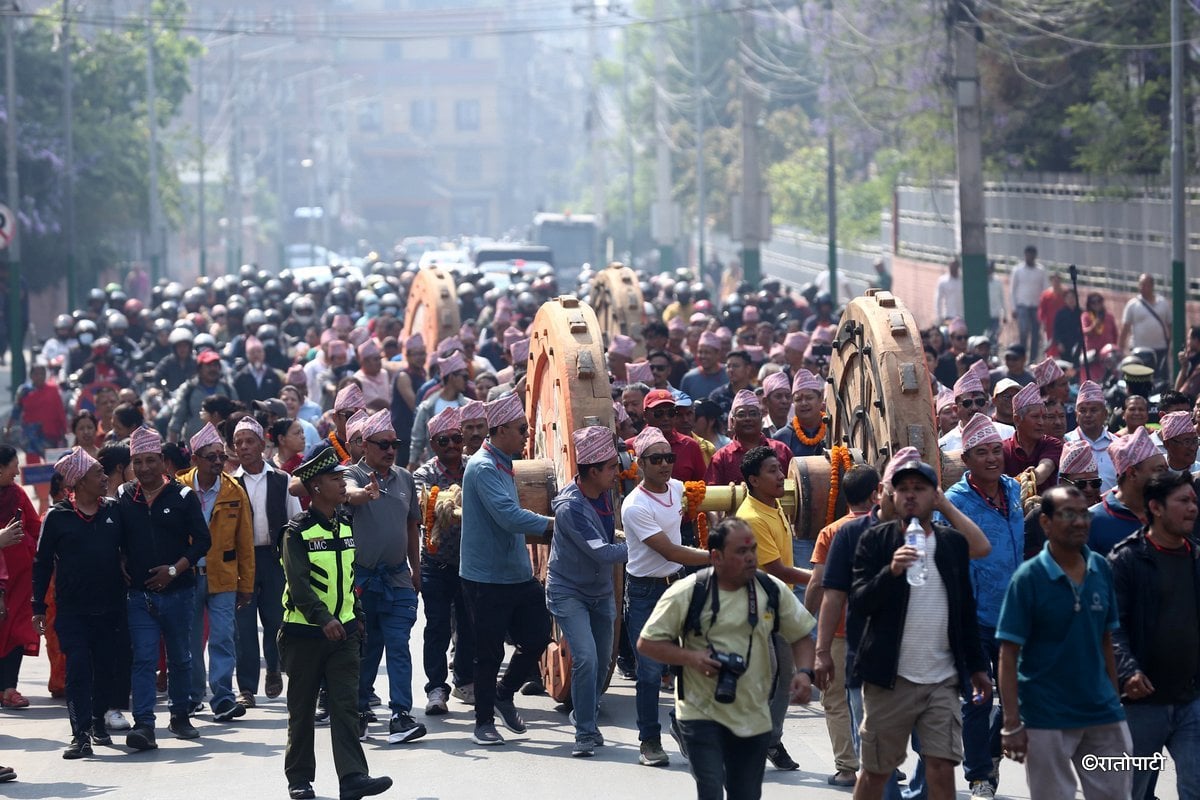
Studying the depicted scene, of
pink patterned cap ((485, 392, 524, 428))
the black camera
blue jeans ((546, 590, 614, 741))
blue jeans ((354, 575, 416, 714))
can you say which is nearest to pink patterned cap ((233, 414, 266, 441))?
blue jeans ((354, 575, 416, 714))

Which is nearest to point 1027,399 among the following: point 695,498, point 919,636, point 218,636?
point 695,498

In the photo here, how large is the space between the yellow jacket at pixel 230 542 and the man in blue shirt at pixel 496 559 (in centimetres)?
131

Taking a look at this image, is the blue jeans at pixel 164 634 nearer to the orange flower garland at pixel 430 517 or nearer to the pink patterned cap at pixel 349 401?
the orange flower garland at pixel 430 517

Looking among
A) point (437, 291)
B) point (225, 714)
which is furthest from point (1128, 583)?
point (437, 291)

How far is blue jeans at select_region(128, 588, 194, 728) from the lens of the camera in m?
11.0

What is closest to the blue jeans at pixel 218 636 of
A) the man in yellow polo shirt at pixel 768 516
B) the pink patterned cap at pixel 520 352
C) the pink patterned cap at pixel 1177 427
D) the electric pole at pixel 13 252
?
the man in yellow polo shirt at pixel 768 516

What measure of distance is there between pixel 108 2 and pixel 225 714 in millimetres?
45532

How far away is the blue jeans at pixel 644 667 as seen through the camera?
1004cm

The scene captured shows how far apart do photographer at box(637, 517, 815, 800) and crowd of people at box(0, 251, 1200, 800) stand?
1 cm

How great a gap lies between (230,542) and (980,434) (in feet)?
14.1

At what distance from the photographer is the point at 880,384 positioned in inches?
447

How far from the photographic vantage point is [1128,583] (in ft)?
26.2

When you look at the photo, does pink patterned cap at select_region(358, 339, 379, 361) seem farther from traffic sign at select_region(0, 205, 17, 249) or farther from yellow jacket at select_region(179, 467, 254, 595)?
traffic sign at select_region(0, 205, 17, 249)

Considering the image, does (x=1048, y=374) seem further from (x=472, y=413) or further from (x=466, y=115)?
(x=466, y=115)
